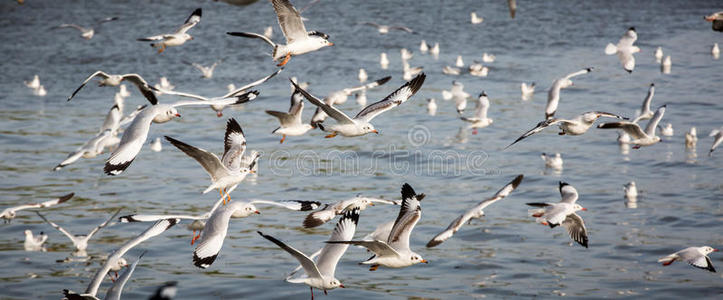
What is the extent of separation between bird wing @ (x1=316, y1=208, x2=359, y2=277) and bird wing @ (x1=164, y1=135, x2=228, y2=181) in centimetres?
142

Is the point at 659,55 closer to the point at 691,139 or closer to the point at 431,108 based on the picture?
the point at 431,108

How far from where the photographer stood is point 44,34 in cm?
3152

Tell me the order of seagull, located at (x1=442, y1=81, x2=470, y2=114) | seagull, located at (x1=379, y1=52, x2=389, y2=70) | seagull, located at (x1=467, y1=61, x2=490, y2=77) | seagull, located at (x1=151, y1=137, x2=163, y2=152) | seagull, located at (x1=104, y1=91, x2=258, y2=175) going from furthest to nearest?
1. seagull, located at (x1=379, y1=52, x2=389, y2=70)
2. seagull, located at (x1=467, y1=61, x2=490, y2=77)
3. seagull, located at (x1=442, y1=81, x2=470, y2=114)
4. seagull, located at (x1=151, y1=137, x2=163, y2=152)
5. seagull, located at (x1=104, y1=91, x2=258, y2=175)

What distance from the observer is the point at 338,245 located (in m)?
9.65

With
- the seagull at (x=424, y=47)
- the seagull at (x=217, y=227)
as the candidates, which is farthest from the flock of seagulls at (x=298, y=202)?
the seagull at (x=424, y=47)

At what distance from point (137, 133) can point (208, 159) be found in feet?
2.63

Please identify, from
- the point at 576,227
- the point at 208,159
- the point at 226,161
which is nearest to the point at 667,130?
the point at 576,227

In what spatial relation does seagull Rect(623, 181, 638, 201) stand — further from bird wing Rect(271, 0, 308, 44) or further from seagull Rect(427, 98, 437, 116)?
seagull Rect(427, 98, 437, 116)

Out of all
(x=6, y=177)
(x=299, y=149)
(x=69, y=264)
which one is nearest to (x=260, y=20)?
(x=299, y=149)

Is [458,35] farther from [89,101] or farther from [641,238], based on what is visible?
[641,238]

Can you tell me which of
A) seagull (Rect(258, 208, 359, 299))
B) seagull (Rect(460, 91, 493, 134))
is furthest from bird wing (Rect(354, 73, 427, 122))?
seagull (Rect(460, 91, 493, 134))

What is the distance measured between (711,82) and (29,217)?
59.9 ft

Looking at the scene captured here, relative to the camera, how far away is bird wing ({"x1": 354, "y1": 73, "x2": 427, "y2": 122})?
36.9ft

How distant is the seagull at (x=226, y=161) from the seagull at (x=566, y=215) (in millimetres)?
3747
